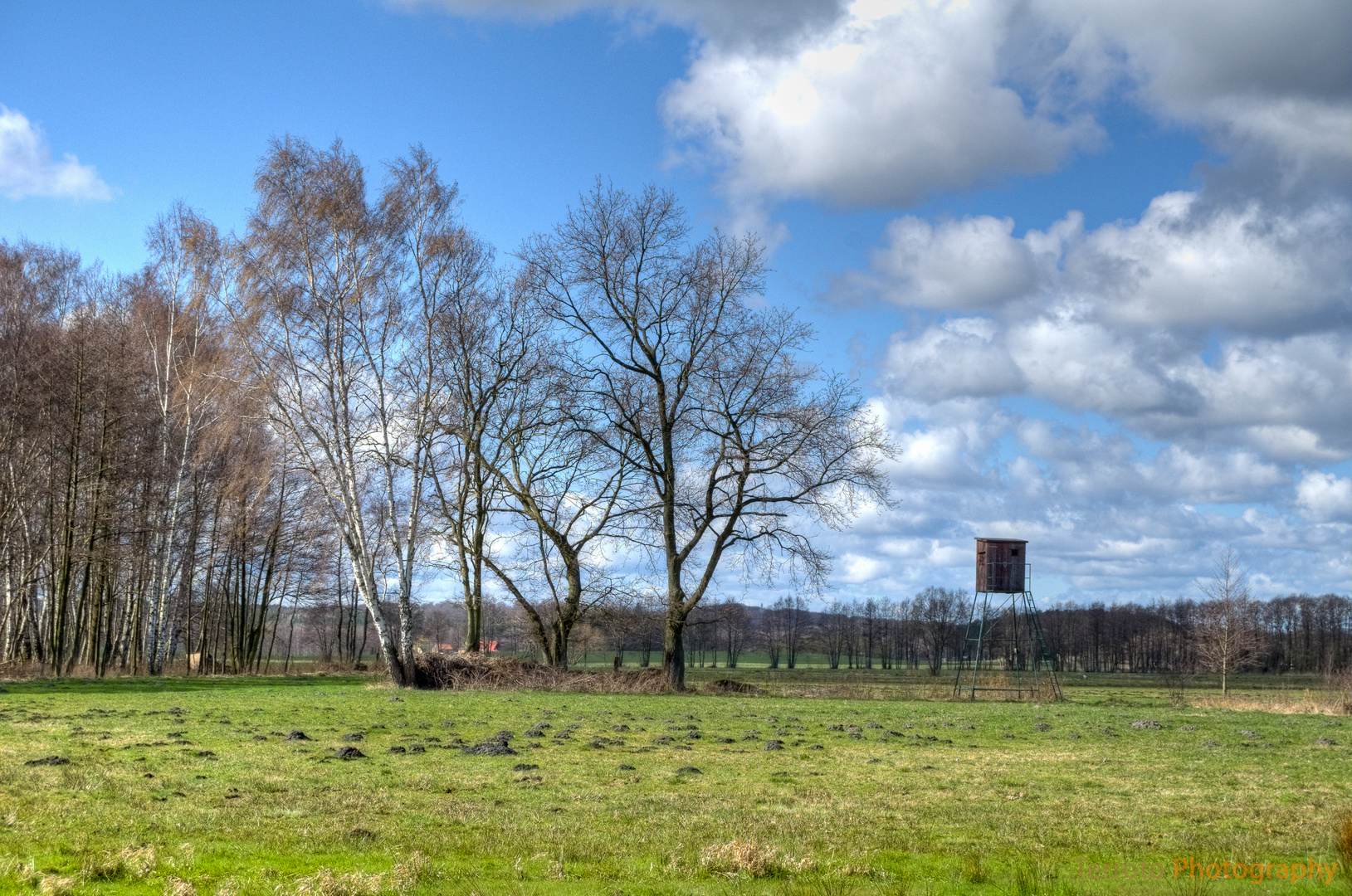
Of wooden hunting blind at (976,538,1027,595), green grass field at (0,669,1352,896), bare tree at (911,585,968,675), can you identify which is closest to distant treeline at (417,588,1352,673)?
bare tree at (911,585,968,675)

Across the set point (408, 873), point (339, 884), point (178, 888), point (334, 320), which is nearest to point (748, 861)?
point (408, 873)

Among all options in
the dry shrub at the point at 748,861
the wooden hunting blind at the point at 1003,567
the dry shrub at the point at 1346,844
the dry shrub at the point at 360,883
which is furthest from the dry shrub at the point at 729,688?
the dry shrub at the point at 360,883

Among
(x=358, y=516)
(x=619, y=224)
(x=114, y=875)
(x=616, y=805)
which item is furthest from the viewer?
(x=619, y=224)

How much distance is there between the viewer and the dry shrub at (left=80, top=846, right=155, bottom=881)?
6996mm

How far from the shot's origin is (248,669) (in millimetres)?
46719

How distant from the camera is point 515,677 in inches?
1225

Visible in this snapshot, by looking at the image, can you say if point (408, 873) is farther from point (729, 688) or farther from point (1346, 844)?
point (729, 688)

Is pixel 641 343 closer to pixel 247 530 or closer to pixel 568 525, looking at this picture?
pixel 568 525

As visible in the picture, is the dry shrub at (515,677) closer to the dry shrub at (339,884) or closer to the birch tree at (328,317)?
the birch tree at (328,317)

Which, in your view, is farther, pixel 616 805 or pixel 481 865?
pixel 616 805

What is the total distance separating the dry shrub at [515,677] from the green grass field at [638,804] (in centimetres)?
963

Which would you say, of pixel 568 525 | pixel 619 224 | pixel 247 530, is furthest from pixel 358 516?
pixel 247 530

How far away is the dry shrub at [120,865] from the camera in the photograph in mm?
6996

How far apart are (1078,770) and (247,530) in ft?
124
